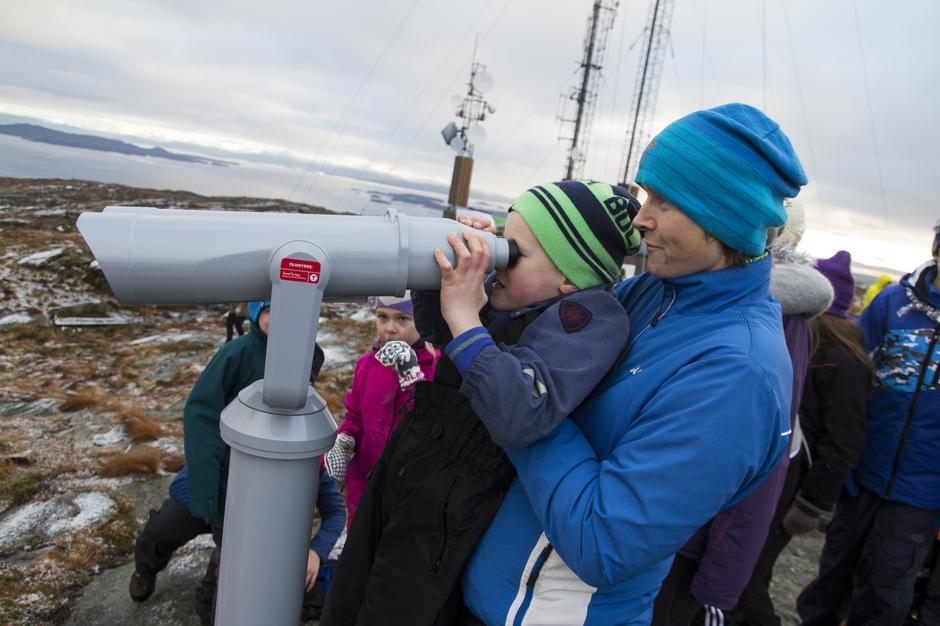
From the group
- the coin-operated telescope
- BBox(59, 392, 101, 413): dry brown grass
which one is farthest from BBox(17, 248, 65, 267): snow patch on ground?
the coin-operated telescope

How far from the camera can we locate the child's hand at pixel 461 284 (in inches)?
49.4

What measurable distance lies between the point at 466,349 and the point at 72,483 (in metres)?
4.61

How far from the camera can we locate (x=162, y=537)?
303cm

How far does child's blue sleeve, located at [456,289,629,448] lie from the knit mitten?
2864mm

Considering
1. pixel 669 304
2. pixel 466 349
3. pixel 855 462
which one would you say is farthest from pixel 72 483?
pixel 855 462

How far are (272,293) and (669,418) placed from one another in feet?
2.78

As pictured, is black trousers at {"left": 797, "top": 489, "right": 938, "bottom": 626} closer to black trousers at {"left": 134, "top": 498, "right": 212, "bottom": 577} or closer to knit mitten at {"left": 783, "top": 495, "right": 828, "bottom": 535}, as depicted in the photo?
knit mitten at {"left": 783, "top": 495, "right": 828, "bottom": 535}

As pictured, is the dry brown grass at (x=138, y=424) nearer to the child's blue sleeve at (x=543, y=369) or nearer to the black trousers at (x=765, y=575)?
the black trousers at (x=765, y=575)

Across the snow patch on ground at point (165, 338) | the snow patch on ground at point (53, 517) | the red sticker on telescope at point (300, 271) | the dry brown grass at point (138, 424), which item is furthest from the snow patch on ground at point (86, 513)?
the snow patch on ground at point (165, 338)

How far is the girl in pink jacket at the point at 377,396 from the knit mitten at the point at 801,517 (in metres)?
2.44

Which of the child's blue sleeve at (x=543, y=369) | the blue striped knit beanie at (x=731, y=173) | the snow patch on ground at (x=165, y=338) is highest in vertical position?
the blue striped knit beanie at (x=731, y=173)

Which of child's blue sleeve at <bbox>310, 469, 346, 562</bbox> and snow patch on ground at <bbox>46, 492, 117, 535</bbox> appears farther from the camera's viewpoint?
snow patch on ground at <bbox>46, 492, 117, 535</bbox>

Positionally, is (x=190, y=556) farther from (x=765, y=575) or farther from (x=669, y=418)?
(x=765, y=575)

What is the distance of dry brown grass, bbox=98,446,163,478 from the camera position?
4656 millimetres
